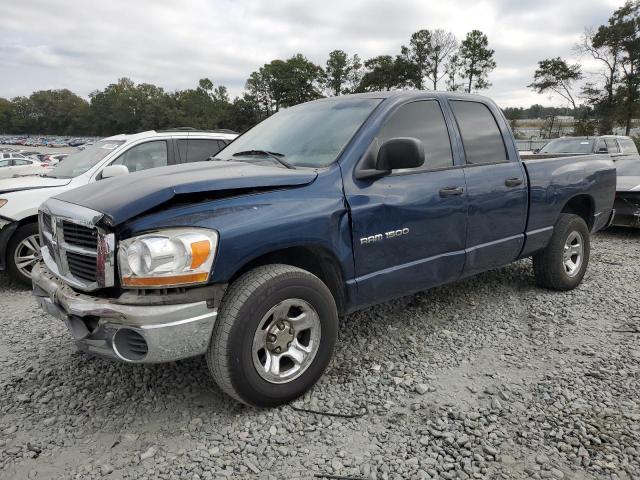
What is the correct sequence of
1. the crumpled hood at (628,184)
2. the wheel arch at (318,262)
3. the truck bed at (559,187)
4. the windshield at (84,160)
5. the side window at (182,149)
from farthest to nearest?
the crumpled hood at (628,184), the side window at (182,149), the windshield at (84,160), the truck bed at (559,187), the wheel arch at (318,262)

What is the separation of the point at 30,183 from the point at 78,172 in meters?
0.54

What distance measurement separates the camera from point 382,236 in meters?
3.13


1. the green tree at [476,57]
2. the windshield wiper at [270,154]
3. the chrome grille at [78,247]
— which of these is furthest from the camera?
the green tree at [476,57]

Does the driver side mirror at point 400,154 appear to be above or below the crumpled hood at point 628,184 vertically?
above

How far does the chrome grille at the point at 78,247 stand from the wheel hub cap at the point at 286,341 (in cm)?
86

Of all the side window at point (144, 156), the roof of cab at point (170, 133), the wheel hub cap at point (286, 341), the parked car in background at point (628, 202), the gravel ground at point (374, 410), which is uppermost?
the roof of cab at point (170, 133)

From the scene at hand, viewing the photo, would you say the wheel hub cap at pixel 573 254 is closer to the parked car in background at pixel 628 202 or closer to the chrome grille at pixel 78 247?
the parked car in background at pixel 628 202

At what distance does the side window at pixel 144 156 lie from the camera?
19.6ft

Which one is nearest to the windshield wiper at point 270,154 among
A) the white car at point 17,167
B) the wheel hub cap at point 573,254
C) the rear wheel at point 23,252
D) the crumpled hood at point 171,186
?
the crumpled hood at point 171,186

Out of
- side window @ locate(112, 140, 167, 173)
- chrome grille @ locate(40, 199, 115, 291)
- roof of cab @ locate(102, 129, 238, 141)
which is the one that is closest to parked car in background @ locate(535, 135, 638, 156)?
roof of cab @ locate(102, 129, 238, 141)

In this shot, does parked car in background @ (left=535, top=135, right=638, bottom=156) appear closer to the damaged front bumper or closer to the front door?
the damaged front bumper

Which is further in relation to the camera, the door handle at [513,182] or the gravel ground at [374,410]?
the door handle at [513,182]

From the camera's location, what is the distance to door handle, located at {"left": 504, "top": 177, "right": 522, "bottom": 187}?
4.03 meters

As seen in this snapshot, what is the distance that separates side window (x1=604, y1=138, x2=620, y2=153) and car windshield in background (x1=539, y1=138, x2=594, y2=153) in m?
0.78
